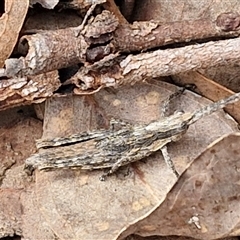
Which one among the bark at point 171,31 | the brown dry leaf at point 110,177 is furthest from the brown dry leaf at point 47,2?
the brown dry leaf at point 110,177

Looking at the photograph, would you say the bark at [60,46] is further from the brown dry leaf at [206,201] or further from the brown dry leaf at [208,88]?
the brown dry leaf at [206,201]

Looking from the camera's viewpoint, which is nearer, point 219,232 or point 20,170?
point 219,232

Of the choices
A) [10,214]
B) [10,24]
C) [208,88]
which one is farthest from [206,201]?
[10,24]

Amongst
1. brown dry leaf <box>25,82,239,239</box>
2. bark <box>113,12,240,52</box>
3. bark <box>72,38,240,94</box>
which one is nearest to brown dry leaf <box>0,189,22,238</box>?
brown dry leaf <box>25,82,239,239</box>

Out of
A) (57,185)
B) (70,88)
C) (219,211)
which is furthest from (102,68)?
(219,211)

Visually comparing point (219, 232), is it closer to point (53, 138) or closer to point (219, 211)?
point (219, 211)
